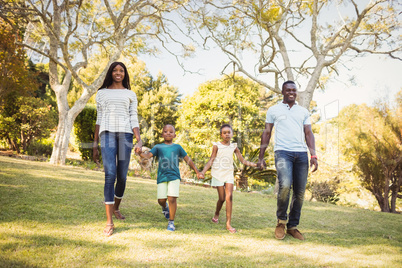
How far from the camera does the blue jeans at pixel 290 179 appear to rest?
347 cm

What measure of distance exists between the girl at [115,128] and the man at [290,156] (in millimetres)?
1813

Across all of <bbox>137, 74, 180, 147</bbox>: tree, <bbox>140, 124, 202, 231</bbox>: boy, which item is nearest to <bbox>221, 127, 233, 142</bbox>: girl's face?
→ <bbox>140, 124, 202, 231</bbox>: boy

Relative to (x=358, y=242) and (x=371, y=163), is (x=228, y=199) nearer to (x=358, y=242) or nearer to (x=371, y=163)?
(x=358, y=242)

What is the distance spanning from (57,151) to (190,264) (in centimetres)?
1037

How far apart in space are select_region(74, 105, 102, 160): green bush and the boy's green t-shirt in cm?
1143

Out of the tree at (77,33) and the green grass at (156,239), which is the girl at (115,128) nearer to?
the green grass at (156,239)

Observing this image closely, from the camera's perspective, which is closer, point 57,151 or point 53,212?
point 53,212

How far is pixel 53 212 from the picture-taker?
348cm

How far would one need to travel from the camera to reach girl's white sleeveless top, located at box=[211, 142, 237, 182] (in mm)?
3850

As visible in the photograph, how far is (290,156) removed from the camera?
11.6 ft

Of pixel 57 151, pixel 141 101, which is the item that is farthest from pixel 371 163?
pixel 141 101

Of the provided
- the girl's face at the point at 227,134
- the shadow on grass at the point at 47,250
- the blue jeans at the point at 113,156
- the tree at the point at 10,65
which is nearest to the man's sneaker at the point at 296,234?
the girl's face at the point at 227,134

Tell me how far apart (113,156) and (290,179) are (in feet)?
7.29

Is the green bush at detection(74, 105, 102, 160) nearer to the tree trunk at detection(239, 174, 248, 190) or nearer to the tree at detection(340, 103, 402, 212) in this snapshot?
the tree trunk at detection(239, 174, 248, 190)
